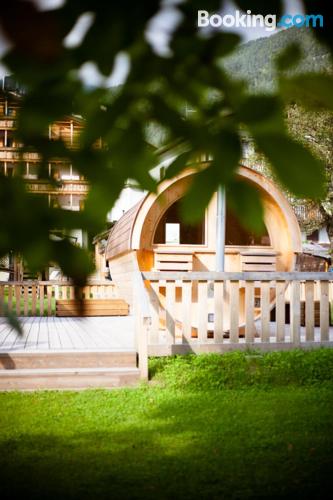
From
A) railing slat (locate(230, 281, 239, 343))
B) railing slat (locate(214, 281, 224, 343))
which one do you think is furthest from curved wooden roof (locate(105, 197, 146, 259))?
railing slat (locate(230, 281, 239, 343))

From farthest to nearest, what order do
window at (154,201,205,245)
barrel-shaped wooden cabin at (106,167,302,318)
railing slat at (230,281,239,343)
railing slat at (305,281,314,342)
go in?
window at (154,201,205,245) < barrel-shaped wooden cabin at (106,167,302,318) < railing slat at (305,281,314,342) < railing slat at (230,281,239,343)

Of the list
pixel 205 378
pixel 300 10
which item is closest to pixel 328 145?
pixel 205 378

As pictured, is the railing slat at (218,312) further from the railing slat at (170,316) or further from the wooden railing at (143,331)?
the wooden railing at (143,331)

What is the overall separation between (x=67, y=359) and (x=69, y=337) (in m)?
1.64

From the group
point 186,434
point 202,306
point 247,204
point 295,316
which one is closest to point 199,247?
point 202,306

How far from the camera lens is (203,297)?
755 cm

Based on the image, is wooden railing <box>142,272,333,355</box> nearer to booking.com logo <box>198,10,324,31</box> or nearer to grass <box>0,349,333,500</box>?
grass <box>0,349,333,500</box>

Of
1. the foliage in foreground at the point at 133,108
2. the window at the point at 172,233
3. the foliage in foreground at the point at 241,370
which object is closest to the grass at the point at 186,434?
the foliage in foreground at the point at 241,370

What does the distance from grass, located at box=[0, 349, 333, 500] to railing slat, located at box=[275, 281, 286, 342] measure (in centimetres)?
32

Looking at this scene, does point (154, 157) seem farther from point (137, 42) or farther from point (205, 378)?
point (205, 378)

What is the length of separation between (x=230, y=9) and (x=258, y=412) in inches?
202

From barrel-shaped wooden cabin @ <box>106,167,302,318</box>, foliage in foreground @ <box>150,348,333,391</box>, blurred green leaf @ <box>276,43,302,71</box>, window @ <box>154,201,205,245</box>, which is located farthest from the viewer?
window @ <box>154,201,205,245</box>

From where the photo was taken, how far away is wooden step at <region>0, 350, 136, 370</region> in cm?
690

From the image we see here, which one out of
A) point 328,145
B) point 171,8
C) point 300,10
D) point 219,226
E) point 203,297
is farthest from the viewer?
point 328,145
